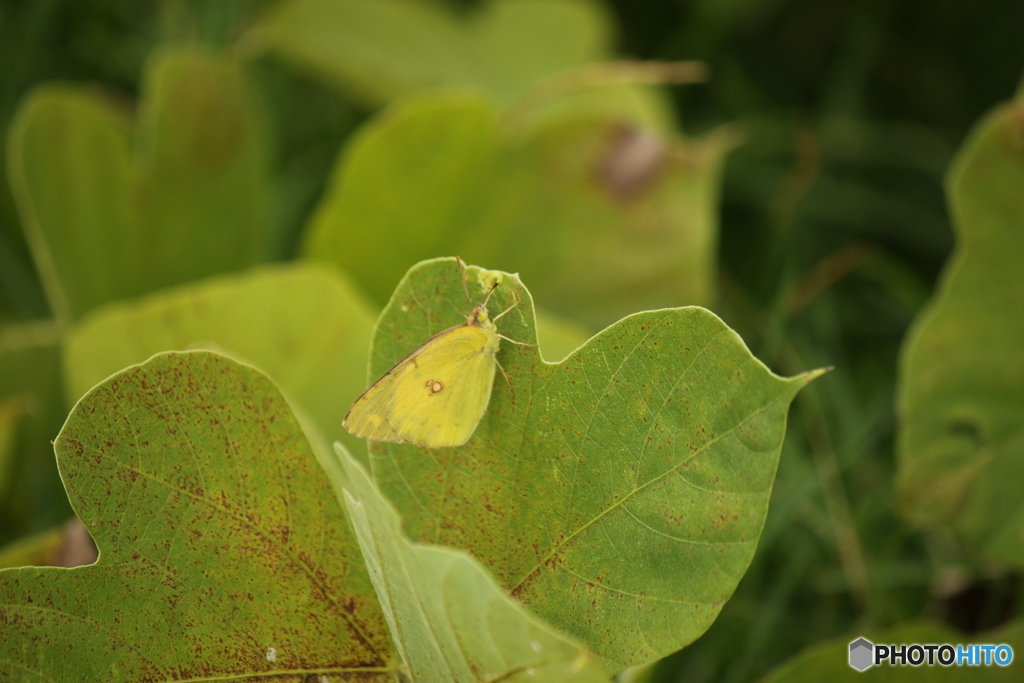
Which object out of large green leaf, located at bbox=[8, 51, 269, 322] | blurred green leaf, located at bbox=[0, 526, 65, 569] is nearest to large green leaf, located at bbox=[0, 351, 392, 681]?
blurred green leaf, located at bbox=[0, 526, 65, 569]

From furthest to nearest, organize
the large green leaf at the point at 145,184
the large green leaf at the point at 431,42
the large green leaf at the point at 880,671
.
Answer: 1. the large green leaf at the point at 431,42
2. the large green leaf at the point at 145,184
3. the large green leaf at the point at 880,671

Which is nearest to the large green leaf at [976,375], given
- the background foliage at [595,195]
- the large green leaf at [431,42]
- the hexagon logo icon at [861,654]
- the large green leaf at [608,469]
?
the background foliage at [595,195]

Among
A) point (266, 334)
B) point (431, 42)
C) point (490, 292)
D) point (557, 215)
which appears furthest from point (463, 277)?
point (431, 42)

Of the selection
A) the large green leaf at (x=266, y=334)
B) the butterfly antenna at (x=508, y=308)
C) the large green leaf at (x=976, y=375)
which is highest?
the butterfly antenna at (x=508, y=308)

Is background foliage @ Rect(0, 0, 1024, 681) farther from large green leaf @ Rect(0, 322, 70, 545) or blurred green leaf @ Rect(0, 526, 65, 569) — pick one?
blurred green leaf @ Rect(0, 526, 65, 569)

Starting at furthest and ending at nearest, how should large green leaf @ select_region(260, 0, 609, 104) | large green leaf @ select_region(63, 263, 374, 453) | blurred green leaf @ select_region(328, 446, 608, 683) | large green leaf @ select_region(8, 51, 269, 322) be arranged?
large green leaf @ select_region(260, 0, 609, 104) < large green leaf @ select_region(8, 51, 269, 322) < large green leaf @ select_region(63, 263, 374, 453) < blurred green leaf @ select_region(328, 446, 608, 683)

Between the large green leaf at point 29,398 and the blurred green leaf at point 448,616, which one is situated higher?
the blurred green leaf at point 448,616

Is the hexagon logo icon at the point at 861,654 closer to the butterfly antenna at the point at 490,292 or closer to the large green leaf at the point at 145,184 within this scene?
the butterfly antenna at the point at 490,292

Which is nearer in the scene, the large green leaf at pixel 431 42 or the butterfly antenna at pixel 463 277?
the butterfly antenna at pixel 463 277
